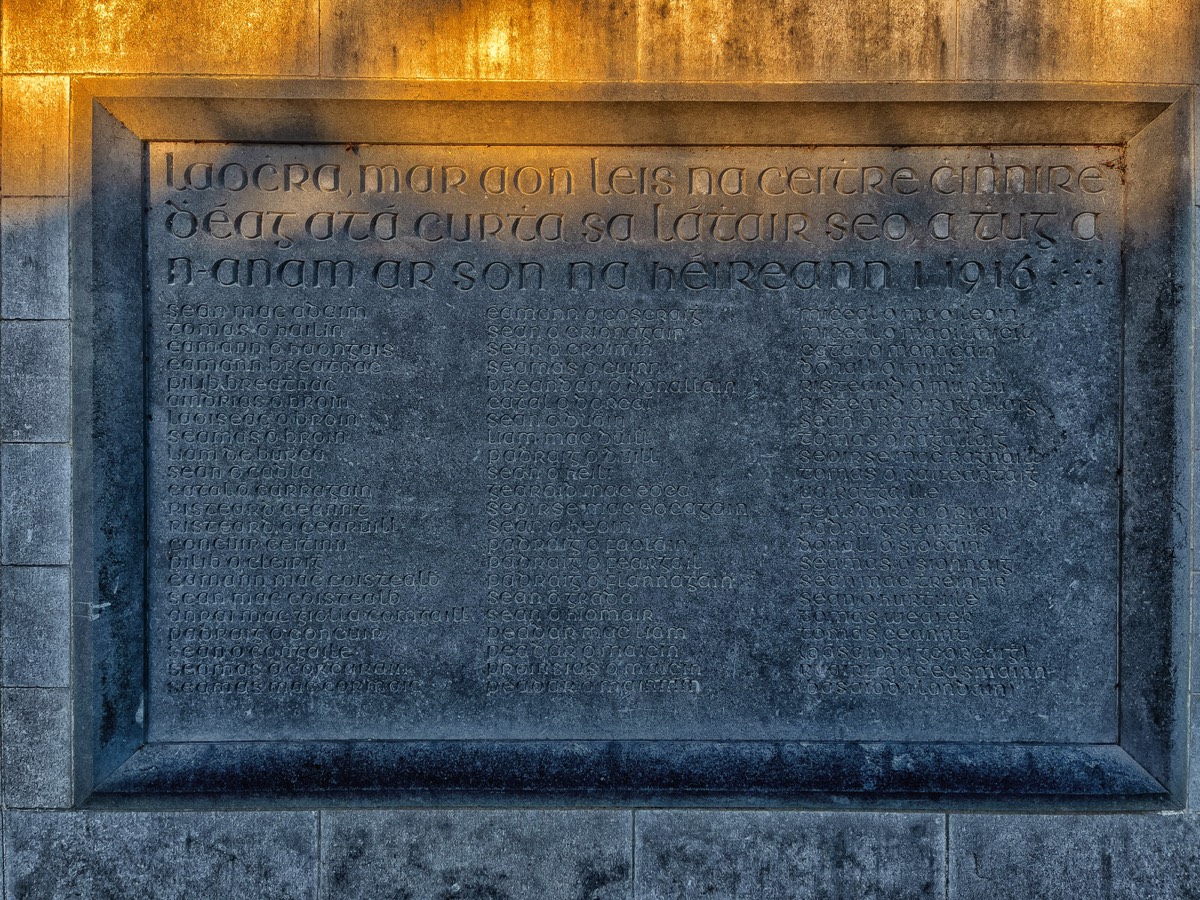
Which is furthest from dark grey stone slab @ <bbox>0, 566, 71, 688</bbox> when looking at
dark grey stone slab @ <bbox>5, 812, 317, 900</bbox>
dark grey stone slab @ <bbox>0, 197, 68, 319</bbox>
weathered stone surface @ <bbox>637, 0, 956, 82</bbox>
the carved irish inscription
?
weathered stone surface @ <bbox>637, 0, 956, 82</bbox>

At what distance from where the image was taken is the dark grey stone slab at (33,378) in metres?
3.95

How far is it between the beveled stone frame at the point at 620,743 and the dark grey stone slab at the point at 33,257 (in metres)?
0.10

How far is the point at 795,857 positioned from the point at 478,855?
1.89m

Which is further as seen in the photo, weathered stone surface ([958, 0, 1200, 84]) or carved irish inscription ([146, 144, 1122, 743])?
carved irish inscription ([146, 144, 1122, 743])

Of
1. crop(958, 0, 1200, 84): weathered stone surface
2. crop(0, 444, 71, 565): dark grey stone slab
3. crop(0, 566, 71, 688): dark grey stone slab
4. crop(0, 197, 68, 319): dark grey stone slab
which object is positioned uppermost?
crop(958, 0, 1200, 84): weathered stone surface

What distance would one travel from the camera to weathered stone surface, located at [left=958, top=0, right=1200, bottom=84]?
3916 mm

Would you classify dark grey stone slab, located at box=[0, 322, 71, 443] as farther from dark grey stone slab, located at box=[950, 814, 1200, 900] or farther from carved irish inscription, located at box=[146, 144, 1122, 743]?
dark grey stone slab, located at box=[950, 814, 1200, 900]

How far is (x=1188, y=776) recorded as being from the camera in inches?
157

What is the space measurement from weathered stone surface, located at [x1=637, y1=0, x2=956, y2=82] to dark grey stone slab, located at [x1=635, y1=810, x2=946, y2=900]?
442 centimetres

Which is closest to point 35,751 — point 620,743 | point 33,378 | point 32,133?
point 33,378

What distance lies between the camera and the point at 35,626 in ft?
13.0

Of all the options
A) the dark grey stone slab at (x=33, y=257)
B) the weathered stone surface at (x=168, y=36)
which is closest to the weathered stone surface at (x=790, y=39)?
the weathered stone surface at (x=168, y=36)

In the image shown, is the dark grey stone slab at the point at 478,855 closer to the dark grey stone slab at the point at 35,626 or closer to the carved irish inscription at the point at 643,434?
the carved irish inscription at the point at 643,434

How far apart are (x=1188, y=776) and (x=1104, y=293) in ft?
9.70
